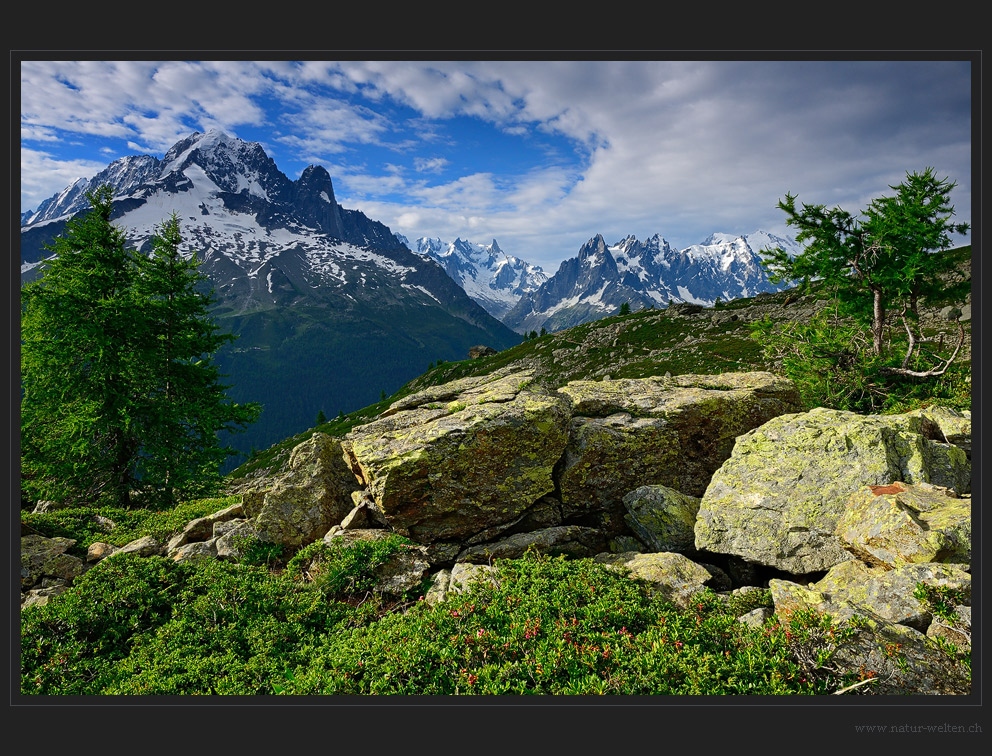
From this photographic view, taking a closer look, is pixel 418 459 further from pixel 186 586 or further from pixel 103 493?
pixel 103 493

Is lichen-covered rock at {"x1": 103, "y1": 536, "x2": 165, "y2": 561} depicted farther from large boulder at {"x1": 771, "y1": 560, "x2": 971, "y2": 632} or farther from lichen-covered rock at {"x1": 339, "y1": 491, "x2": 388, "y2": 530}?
large boulder at {"x1": 771, "y1": 560, "x2": 971, "y2": 632}

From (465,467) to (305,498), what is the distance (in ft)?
16.9

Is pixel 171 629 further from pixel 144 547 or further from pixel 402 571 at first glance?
pixel 144 547

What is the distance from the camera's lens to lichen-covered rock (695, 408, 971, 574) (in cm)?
784

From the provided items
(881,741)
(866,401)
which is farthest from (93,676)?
(866,401)

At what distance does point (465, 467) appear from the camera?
32.1 ft

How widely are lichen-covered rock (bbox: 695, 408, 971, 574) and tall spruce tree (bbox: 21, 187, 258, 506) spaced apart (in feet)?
68.6

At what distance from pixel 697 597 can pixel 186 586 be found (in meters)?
9.72

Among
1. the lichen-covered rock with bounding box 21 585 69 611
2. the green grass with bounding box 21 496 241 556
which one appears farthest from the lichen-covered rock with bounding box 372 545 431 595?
the green grass with bounding box 21 496 241 556

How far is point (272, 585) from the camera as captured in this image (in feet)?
27.5

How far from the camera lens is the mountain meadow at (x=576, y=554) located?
5.28 m

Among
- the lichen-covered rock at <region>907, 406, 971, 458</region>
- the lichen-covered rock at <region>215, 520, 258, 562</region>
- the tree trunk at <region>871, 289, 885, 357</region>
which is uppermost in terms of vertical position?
the tree trunk at <region>871, 289, 885, 357</region>

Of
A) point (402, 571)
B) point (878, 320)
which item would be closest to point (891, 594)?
point (402, 571)

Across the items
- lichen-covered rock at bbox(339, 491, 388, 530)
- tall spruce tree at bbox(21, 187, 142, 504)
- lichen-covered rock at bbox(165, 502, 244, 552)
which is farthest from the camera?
tall spruce tree at bbox(21, 187, 142, 504)
